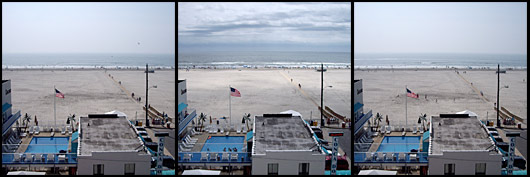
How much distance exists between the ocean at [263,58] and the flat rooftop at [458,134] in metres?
26.4

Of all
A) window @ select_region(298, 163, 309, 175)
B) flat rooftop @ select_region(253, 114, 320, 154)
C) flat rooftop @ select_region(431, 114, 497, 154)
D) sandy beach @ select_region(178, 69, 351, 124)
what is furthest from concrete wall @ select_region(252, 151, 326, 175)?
sandy beach @ select_region(178, 69, 351, 124)

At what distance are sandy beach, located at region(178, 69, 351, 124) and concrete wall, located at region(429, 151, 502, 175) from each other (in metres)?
5.92

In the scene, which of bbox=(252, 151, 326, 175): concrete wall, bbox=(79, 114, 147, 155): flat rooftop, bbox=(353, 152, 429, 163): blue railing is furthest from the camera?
bbox=(353, 152, 429, 163): blue railing

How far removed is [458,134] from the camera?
5234 millimetres

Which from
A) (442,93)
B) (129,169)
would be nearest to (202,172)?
(129,169)

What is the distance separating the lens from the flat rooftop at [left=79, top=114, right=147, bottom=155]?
16.7ft

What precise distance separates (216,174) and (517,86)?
54.2 ft

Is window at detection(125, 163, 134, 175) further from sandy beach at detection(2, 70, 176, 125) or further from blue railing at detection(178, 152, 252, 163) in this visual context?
sandy beach at detection(2, 70, 176, 125)

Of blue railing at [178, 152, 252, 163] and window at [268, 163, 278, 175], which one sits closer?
window at [268, 163, 278, 175]

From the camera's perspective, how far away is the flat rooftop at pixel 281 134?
4957 mm

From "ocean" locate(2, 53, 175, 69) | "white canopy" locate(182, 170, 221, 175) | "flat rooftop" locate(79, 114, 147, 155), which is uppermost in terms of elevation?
"ocean" locate(2, 53, 175, 69)

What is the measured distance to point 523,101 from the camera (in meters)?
14.3

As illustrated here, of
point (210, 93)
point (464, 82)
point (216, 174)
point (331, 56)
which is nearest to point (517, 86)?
Answer: point (464, 82)

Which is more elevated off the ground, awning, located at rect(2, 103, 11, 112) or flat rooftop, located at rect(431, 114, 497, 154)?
awning, located at rect(2, 103, 11, 112)
